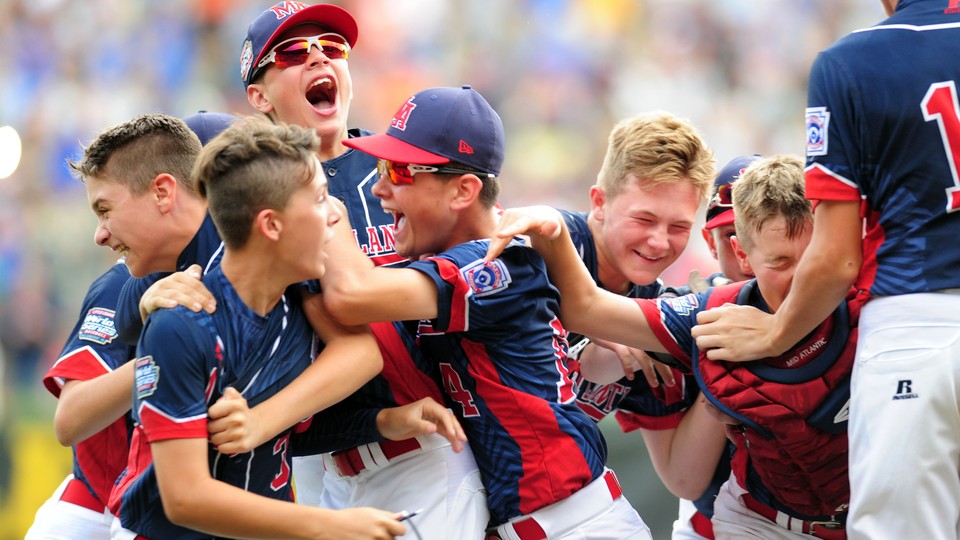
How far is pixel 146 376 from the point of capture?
282 cm

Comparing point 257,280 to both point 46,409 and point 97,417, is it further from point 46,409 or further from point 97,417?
point 46,409

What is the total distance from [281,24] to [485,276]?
59.8 inches

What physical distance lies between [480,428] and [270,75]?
5.57 feet

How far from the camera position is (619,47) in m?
9.71

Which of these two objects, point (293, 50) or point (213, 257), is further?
point (293, 50)

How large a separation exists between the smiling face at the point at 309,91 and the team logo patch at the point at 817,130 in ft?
5.88

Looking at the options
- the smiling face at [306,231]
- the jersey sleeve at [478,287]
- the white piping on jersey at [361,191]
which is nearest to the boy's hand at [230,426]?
the smiling face at [306,231]

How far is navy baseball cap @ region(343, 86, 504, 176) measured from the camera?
3.52 meters

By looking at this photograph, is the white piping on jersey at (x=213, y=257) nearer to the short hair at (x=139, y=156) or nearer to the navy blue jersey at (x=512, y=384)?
the short hair at (x=139, y=156)

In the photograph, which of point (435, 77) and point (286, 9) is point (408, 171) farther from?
point (435, 77)

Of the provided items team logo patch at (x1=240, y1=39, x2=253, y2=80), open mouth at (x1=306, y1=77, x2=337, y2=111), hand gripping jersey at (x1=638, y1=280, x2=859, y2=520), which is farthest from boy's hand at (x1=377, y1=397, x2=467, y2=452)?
team logo patch at (x1=240, y1=39, x2=253, y2=80)

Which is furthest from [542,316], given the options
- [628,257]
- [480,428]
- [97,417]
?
[97,417]

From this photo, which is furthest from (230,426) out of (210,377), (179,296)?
(179,296)

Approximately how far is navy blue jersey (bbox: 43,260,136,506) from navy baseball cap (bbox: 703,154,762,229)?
7.06ft
